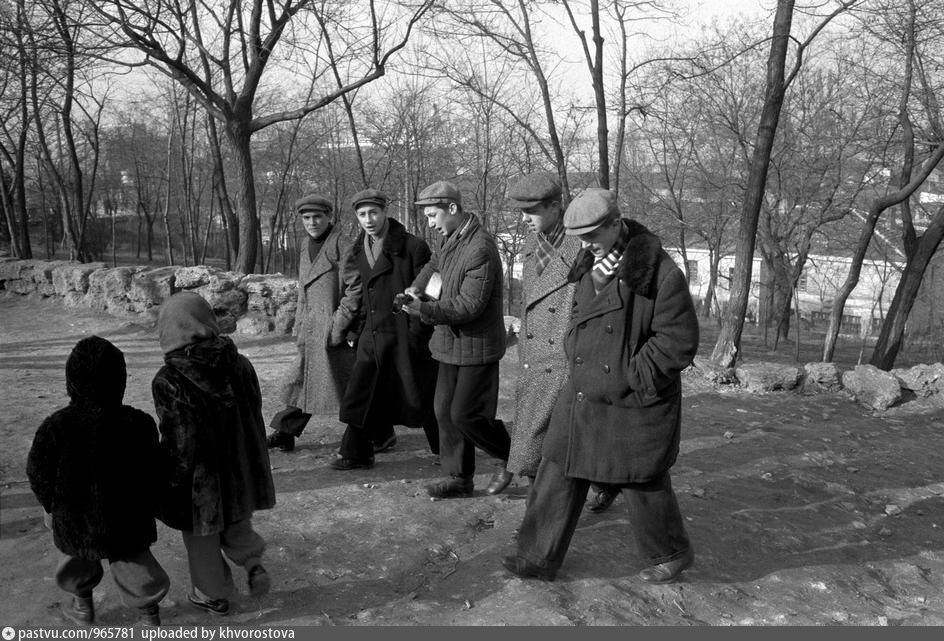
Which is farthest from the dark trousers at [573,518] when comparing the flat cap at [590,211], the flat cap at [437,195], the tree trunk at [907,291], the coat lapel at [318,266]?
the tree trunk at [907,291]

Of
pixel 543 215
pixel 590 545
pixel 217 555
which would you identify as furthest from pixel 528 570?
pixel 543 215

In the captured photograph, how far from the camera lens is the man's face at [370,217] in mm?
4863

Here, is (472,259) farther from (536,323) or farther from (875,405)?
(875,405)

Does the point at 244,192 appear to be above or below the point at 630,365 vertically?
above

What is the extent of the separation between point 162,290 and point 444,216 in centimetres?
849

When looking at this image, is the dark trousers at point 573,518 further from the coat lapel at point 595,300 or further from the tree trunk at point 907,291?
the tree trunk at point 907,291

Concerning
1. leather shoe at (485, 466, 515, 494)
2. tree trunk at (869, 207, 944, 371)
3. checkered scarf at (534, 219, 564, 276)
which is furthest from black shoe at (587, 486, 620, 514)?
tree trunk at (869, 207, 944, 371)

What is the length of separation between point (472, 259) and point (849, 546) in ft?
8.65

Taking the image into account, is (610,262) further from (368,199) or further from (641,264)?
(368,199)

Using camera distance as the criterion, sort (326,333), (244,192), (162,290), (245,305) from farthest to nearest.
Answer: (244,192) → (162,290) → (245,305) → (326,333)

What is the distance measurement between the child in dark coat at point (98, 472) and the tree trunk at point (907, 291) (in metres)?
11.9

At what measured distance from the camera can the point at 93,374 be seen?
2736 mm

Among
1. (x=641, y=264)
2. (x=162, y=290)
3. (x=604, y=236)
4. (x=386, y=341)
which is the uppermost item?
(x=604, y=236)

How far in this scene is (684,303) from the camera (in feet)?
10.2
